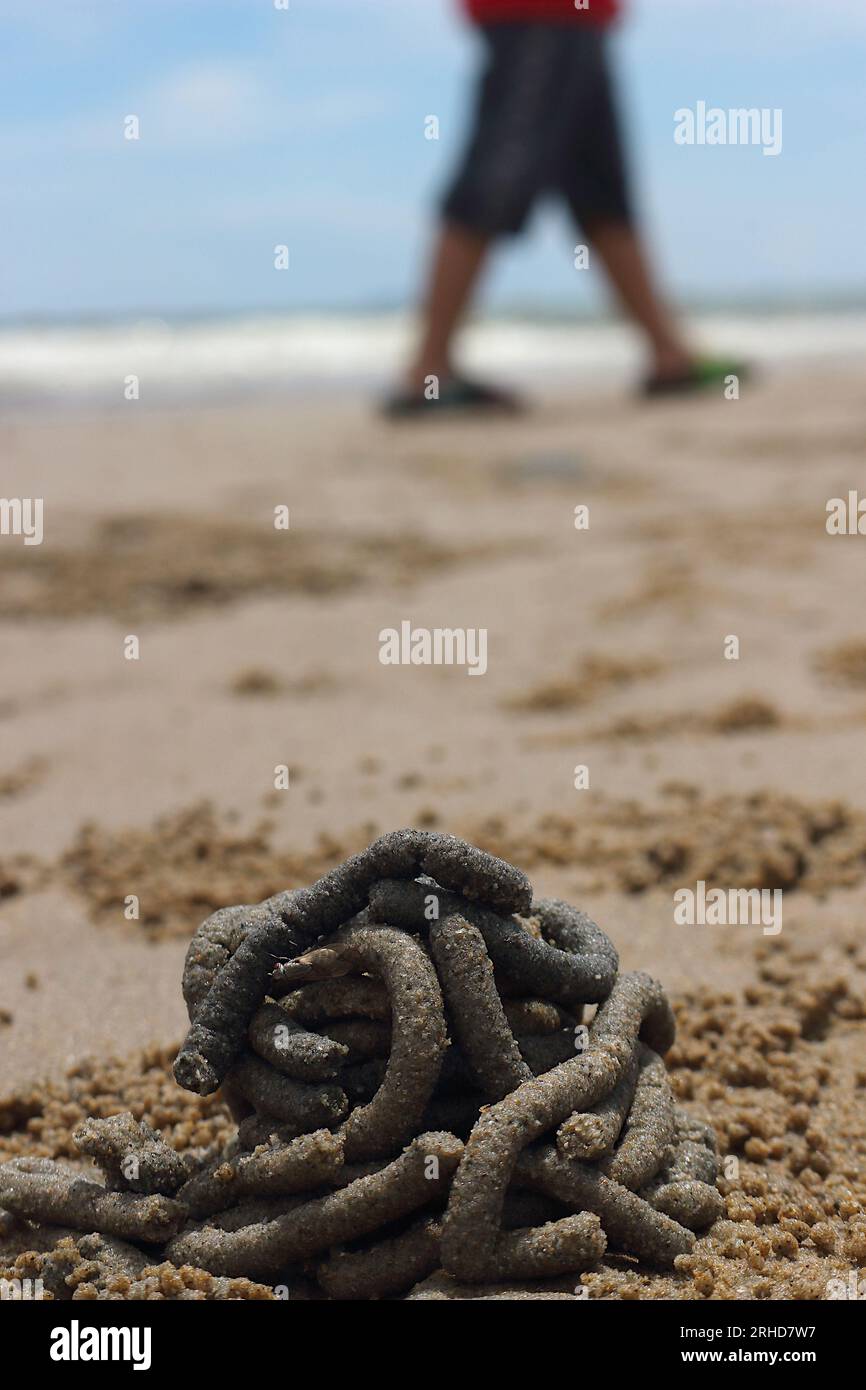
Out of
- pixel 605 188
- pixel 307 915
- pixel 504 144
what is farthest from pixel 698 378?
pixel 307 915

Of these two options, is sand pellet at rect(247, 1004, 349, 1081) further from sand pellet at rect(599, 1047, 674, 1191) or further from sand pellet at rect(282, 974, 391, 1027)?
sand pellet at rect(599, 1047, 674, 1191)

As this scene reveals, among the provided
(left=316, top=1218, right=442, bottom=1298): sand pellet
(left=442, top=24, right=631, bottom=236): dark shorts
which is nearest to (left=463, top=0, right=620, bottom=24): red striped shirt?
(left=442, top=24, right=631, bottom=236): dark shorts

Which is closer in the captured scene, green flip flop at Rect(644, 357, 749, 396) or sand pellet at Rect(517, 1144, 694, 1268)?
sand pellet at Rect(517, 1144, 694, 1268)

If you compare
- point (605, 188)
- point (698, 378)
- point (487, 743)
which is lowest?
point (487, 743)

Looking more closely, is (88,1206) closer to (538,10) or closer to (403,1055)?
(403,1055)

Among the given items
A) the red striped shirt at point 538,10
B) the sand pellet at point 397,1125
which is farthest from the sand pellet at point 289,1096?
the red striped shirt at point 538,10

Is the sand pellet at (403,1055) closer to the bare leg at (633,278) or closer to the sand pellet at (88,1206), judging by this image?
the sand pellet at (88,1206)
